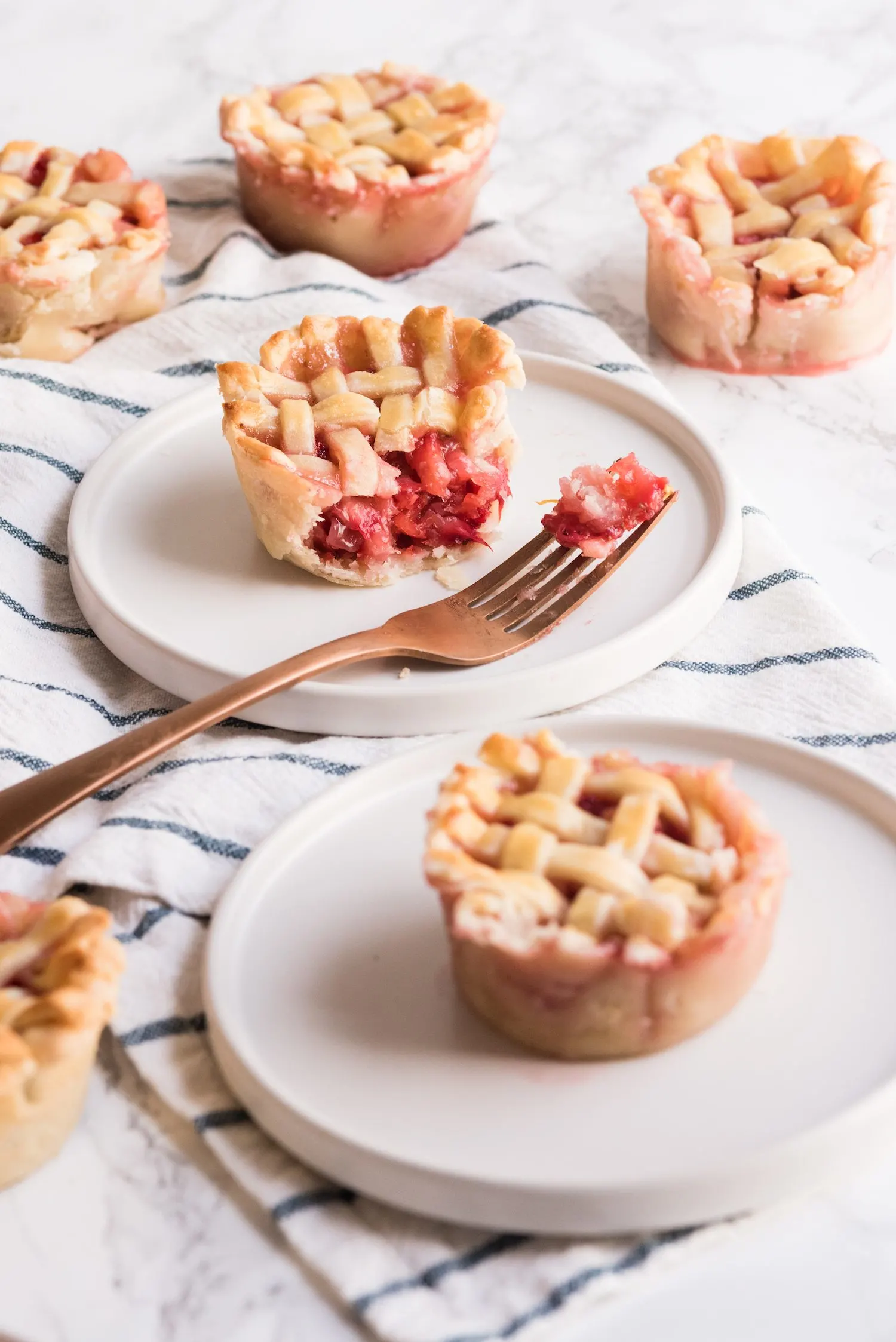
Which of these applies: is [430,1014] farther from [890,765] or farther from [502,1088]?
[890,765]

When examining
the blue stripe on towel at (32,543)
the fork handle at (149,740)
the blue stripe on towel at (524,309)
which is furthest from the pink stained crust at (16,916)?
the blue stripe on towel at (524,309)

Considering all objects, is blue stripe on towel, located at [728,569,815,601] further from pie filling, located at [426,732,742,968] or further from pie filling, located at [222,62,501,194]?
pie filling, located at [222,62,501,194]

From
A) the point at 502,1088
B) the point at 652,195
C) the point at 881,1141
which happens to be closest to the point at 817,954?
the point at 881,1141

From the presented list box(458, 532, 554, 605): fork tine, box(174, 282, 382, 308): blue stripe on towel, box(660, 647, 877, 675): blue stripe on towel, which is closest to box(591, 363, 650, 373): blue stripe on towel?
box(174, 282, 382, 308): blue stripe on towel

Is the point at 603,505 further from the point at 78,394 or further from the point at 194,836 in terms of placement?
the point at 78,394

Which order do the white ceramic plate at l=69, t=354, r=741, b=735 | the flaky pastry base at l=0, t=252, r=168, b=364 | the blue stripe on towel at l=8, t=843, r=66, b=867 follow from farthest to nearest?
the flaky pastry base at l=0, t=252, r=168, b=364 < the white ceramic plate at l=69, t=354, r=741, b=735 < the blue stripe on towel at l=8, t=843, r=66, b=867

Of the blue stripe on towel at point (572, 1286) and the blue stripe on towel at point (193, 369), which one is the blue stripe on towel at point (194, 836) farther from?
Result: the blue stripe on towel at point (193, 369)

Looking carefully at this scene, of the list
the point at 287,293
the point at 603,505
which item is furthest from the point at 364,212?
the point at 603,505
